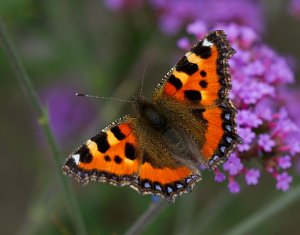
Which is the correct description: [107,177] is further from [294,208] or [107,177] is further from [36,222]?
[294,208]

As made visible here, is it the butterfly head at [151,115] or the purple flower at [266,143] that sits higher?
the butterfly head at [151,115]

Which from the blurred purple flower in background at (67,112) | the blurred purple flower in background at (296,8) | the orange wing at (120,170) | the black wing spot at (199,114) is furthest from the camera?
the blurred purple flower in background at (67,112)

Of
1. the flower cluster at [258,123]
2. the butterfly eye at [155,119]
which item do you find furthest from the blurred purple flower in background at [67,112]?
the butterfly eye at [155,119]

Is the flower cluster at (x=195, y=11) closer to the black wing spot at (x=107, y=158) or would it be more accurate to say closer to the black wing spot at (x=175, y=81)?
the black wing spot at (x=175, y=81)

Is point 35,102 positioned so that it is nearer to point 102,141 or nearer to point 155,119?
point 102,141

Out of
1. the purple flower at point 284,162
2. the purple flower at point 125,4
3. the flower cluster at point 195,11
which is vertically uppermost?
the purple flower at point 125,4

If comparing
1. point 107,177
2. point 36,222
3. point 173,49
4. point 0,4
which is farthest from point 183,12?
point 107,177

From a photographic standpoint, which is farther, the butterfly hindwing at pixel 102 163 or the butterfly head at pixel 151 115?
the butterfly head at pixel 151 115
